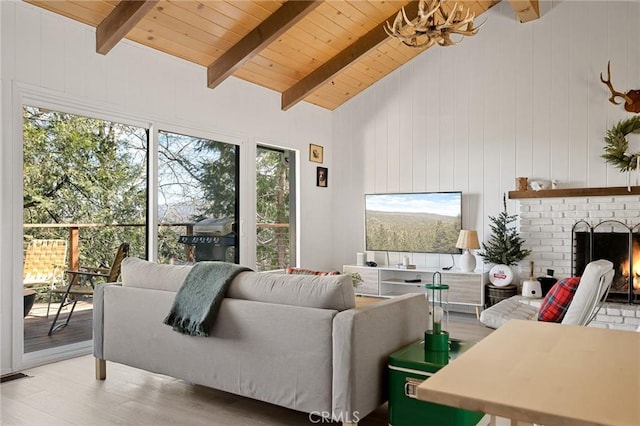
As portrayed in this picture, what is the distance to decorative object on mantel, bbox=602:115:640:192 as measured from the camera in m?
5.16

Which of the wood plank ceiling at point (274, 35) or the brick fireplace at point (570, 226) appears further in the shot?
the brick fireplace at point (570, 226)

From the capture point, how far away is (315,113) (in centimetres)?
703

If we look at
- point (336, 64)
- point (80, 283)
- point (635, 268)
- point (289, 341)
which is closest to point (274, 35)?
point (336, 64)

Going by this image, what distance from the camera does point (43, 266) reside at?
3986mm

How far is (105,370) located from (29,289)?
986 mm

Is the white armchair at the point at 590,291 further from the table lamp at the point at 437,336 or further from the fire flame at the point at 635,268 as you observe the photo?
Result: the fire flame at the point at 635,268

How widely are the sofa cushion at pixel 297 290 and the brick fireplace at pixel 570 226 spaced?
3488mm

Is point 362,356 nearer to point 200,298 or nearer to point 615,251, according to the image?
point 200,298

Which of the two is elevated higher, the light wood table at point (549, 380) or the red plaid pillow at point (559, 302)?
the light wood table at point (549, 380)

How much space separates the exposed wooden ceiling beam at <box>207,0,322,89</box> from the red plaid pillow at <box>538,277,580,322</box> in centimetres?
309

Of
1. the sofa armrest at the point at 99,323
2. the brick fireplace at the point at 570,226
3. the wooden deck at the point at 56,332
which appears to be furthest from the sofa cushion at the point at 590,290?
the wooden deck at the point at 56,332

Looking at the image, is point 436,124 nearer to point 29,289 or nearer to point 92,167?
point 92,167

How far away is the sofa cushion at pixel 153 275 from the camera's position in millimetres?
3174

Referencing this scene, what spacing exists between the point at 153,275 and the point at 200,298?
59 cm
